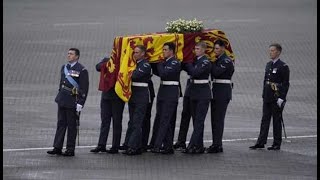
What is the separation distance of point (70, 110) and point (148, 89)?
116cm

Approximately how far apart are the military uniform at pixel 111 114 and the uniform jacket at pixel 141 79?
10.3 inches

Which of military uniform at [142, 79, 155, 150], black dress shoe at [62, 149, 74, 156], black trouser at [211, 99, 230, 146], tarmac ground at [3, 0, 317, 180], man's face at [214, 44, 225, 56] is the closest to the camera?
tarmac ground at [3, 0, 317, 180]

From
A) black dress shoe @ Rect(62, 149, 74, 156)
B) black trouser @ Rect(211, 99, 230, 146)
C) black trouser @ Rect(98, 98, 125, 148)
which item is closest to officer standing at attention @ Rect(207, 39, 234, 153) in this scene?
black trouser @ Rect(211, 99, 230, 146)

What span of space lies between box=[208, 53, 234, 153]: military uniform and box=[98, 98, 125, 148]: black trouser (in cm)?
136

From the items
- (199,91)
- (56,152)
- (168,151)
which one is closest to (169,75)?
(199,91)

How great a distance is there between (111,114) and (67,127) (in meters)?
0.69

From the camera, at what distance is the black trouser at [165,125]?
61.9 ft

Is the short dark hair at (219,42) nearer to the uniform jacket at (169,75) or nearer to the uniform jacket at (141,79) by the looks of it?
the uniform jacket at (169,75)

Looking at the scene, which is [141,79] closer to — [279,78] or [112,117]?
[112,117]

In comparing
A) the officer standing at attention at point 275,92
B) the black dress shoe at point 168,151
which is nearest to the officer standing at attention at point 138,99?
the black dress shoe at point 168,151

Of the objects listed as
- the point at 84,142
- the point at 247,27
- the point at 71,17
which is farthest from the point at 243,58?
the point at 84,142

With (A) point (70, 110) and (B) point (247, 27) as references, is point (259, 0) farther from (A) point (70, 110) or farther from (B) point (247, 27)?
(A) point (70, 110)

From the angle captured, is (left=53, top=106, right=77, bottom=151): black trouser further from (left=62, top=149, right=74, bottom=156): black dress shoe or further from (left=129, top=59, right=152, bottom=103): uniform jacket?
(left=129, top=59, right=152, bottom=103): uniform jacket

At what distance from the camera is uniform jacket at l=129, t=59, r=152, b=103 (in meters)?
18.5
